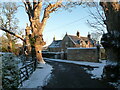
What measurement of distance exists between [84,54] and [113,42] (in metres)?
11.8

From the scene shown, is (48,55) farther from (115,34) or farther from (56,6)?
(115,34)

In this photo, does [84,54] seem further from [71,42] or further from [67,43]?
[67,43]

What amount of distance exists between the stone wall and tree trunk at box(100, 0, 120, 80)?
9.70 meters

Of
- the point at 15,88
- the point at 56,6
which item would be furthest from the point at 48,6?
the point at 15,88

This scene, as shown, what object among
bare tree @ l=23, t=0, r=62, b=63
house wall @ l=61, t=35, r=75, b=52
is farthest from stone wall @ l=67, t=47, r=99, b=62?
house wall @ l=61, t=35, r=75, b=52

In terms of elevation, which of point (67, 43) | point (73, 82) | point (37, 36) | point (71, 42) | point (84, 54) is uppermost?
point (71, 42)

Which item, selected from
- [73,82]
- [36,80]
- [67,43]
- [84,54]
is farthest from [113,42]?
[67,43]

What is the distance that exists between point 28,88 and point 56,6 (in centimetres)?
1155

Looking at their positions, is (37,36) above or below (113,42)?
above

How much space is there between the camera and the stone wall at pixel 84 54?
53.2 feet

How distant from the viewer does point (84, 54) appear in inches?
698

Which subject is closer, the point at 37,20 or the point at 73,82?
the point at 73,82

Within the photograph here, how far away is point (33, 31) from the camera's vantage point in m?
13.4

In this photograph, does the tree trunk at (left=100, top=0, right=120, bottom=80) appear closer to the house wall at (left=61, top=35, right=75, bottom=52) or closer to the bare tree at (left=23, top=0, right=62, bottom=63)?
the bare tree at (left=23, top=0, right=62, bottom=63)
